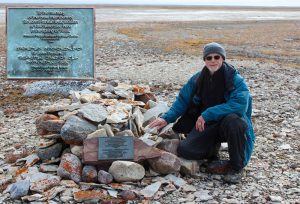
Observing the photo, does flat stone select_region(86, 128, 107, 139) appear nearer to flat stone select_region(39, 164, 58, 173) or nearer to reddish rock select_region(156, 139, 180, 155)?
flat stone select_region(39, 164, 58, 173)

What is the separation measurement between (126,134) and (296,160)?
3.18m

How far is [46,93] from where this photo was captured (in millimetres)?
13531

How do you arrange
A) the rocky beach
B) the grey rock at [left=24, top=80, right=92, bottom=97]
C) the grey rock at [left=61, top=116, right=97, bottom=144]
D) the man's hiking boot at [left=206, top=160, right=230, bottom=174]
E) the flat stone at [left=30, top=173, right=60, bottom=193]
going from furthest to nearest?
the grey rock at [left=24, top=80, right=92, bottom=97] → the man's hiking boot at [left=206, top=160, right=230, bottom=174] → the grey rock at [left=61, top=116, right=97, bottom=144] → the rocky beach → the flat stone at [left=30, top=173, right=60, bottom=193]

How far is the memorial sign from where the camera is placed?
12.7 meters

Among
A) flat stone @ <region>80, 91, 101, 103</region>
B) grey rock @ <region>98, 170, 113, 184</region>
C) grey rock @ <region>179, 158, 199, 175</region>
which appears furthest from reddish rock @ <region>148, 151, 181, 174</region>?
flat stone @ <region>80, 91, 101, 103</region>

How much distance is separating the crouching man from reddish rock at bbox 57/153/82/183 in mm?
1464

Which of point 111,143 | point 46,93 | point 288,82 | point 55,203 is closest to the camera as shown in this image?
point 55,203

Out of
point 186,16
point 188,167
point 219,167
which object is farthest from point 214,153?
point 186,16

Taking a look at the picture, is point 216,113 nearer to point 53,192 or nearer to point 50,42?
point 53,192

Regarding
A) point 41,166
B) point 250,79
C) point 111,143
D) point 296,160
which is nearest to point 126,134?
point 111,143

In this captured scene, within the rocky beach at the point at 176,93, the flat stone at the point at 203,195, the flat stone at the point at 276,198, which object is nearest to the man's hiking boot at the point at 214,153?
the rocky beach at the point at 176,93

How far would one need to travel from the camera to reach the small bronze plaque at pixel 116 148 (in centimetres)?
706

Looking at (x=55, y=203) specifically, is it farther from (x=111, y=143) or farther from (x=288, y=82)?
(x=288, y=82)

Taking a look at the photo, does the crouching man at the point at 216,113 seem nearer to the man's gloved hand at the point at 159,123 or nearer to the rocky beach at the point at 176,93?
the man's gloved hand at the point at 159,123
